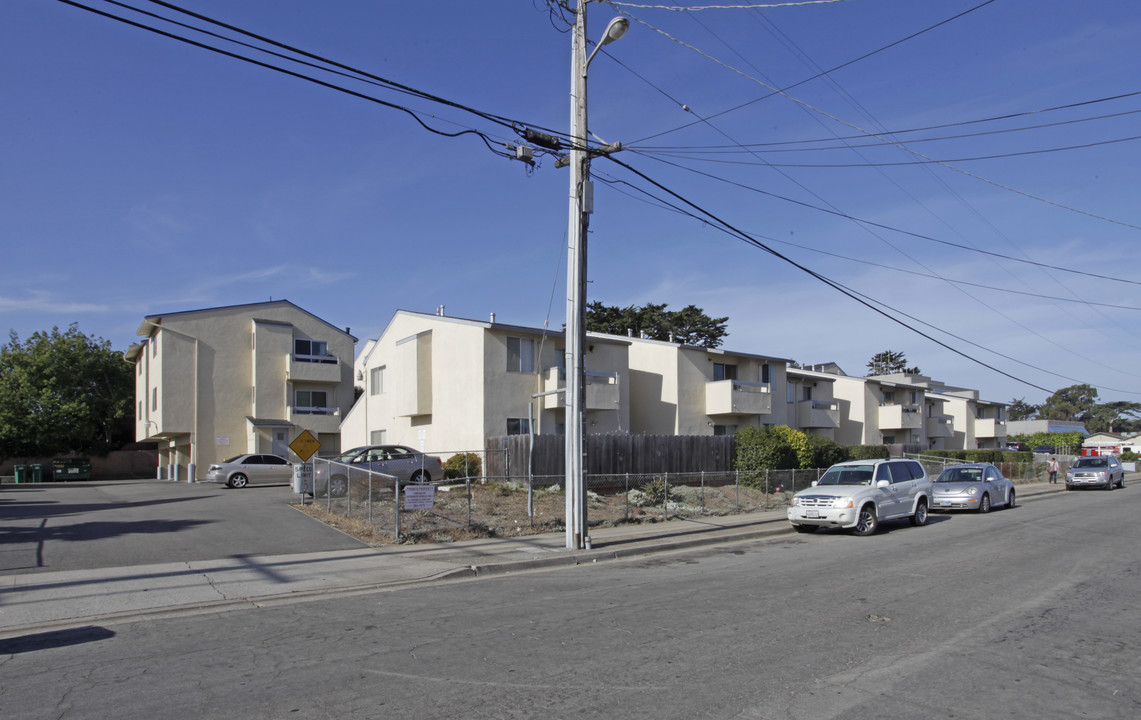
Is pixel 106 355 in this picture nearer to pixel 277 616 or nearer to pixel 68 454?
pixel 68 454

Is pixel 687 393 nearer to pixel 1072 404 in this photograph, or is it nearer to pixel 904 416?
pixel 904 416

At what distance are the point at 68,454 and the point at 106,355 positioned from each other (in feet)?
22.1

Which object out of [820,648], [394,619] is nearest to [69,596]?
[394,619]

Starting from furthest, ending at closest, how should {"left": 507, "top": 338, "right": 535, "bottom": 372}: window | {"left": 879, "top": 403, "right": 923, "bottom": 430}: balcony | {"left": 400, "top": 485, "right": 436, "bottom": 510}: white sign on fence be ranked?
1. {"left": 879, "top": 403, "right": 923, "bottom": 430}: balcony
2. {"left": 507, "top": 338, "right": 535, "bottom": 372}: window
3. {"left": 400, "top": 485, "right": 436, "bottom": 510}: white sign on fence

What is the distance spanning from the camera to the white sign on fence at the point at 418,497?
1480 centimetres

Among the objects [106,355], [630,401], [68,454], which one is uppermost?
[106,355]

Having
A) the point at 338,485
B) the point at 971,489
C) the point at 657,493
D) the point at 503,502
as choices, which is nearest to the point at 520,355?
the point at 503,502

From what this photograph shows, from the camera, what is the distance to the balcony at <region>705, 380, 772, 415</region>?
3303 centimetres

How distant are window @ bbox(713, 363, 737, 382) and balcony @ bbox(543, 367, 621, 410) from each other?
8.19m

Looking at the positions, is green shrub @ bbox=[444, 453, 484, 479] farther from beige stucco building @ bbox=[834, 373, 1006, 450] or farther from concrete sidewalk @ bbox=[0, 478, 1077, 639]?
beige stucco building @ bbox=[834, 373, 1006, 450]

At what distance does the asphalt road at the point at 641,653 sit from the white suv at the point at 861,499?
5.12 meters

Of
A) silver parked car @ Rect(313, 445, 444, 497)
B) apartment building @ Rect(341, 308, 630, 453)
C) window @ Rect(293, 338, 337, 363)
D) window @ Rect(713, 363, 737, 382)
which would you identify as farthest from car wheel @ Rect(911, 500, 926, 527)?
window @ Rect(293, 338, 337, 363)

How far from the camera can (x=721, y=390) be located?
33.2 meters

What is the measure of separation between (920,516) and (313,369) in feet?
99.5
